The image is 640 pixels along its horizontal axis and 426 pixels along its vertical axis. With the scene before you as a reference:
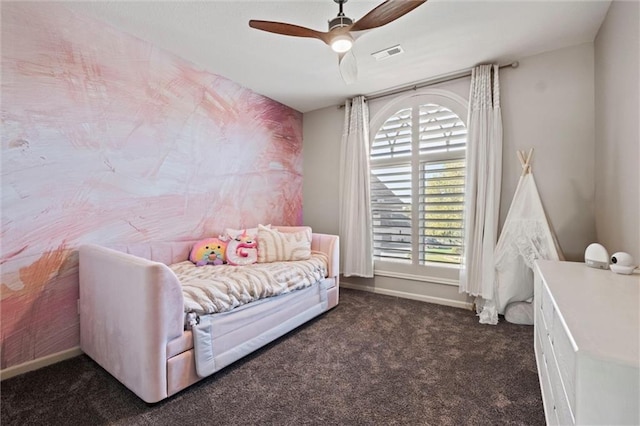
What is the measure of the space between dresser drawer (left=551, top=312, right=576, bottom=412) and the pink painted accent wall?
2710mm

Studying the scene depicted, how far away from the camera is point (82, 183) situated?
6.59ft

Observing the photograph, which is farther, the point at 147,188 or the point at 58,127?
the point at 147,188

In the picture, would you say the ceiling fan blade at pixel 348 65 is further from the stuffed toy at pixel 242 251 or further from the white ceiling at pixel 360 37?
the stuffed toy at pixel 242 251

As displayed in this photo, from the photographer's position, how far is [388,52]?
2520 mm

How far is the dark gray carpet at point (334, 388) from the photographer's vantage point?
142 cm

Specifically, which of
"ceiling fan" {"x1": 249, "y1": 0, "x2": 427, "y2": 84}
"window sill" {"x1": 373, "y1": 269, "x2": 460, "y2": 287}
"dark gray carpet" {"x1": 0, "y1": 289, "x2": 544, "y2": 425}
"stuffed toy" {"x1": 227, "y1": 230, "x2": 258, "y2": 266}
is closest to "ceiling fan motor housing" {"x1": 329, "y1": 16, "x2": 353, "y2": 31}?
"ceiling fan" {"x1": 249, "y1": 0, "x2": 427, "y2": 84}

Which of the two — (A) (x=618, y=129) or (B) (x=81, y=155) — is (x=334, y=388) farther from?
(A) (x=618, y=129)

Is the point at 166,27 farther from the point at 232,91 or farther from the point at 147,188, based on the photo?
the point at 147,188

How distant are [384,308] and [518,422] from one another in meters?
1.59

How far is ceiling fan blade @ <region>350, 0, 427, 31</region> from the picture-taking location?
1.52 metres

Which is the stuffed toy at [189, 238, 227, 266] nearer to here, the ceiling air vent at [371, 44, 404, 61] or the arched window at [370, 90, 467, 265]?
the arched window at [370, 90, 467, 265]

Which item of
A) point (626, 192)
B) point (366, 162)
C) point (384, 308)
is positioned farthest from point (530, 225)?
point (366, 162)

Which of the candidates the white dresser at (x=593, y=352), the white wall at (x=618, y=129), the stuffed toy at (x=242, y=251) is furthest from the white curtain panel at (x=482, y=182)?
the stuffed toy at (x=242, y=251)

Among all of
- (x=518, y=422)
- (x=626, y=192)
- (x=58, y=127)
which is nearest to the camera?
(x=518, y=422)
